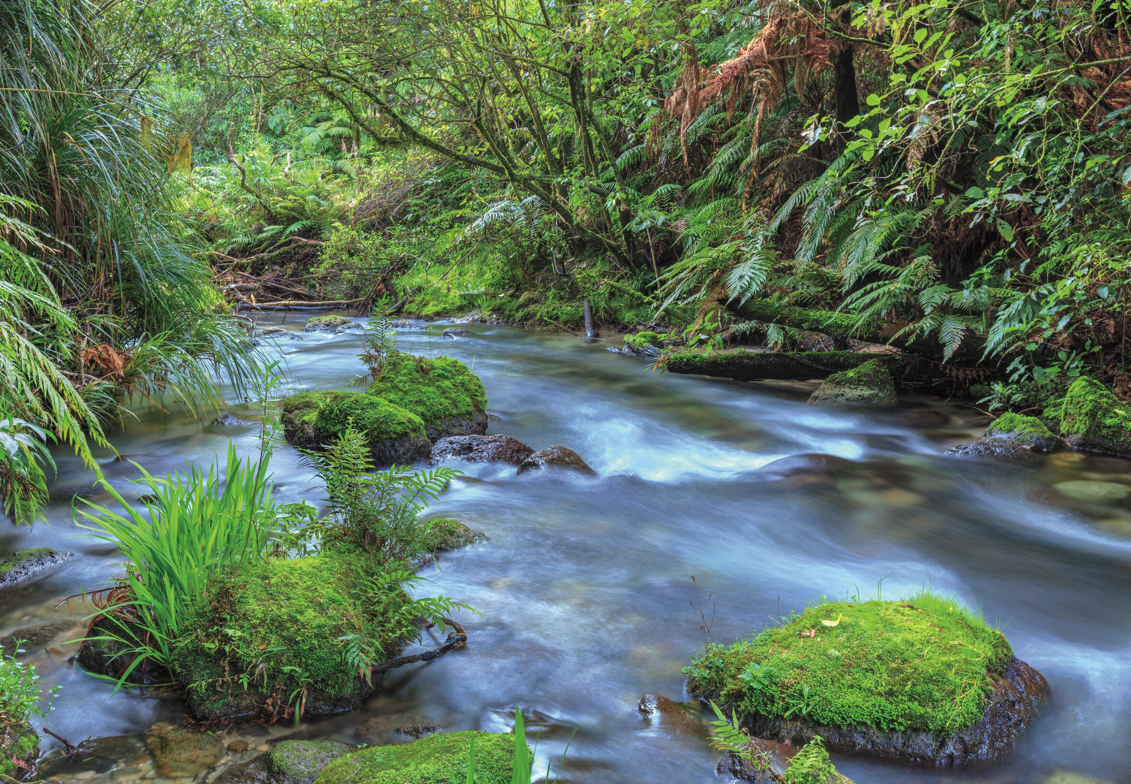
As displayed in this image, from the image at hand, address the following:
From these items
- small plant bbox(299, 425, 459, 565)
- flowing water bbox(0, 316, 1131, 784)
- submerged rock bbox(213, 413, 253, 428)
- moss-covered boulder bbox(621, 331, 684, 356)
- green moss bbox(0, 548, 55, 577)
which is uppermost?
moss-covered boulder bbox(621, 331, 684, 356)

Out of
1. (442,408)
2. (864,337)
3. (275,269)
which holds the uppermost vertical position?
(275,269)

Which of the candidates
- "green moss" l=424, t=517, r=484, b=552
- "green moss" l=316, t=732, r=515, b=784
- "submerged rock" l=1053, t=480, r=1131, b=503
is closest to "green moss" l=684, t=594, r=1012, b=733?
"green moss" l=316, t=732, r=515, b=784

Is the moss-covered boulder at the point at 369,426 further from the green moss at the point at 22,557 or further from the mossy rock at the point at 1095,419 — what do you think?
the mossy rock at the point at 1095,419

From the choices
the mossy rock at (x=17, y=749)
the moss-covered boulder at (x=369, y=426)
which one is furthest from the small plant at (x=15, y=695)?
the moss-covered boulder at (x=369, y=426)

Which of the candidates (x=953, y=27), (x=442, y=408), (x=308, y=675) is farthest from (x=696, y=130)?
(x=308, y=675)

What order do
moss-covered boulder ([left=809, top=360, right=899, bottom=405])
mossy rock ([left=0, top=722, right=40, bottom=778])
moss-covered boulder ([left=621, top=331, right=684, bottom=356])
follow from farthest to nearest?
moss-covered boulder ([left=621, top=331, right=684, bottom=356]) → moss-covered boulder ([left=809, top=360, right=899, bottom=405]) → mossy rock ([left=0, top=722, right=40, bottom=778])

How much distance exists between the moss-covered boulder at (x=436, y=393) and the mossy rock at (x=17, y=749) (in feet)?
12.6

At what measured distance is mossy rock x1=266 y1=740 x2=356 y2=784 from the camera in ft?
7.20

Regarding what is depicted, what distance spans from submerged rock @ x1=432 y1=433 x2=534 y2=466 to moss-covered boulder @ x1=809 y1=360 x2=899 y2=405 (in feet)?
11.6

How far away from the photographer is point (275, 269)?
54.6 ft

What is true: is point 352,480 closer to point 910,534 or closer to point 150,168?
point 910,534

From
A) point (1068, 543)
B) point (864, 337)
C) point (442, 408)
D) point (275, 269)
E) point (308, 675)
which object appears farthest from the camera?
point (275, 269)

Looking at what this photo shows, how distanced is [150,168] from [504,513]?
4267 mm

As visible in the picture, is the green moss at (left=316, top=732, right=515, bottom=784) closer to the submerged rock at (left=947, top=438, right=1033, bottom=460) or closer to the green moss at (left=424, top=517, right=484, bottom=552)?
the green moss at (left=424, top=517, right=484, bottom=552)
